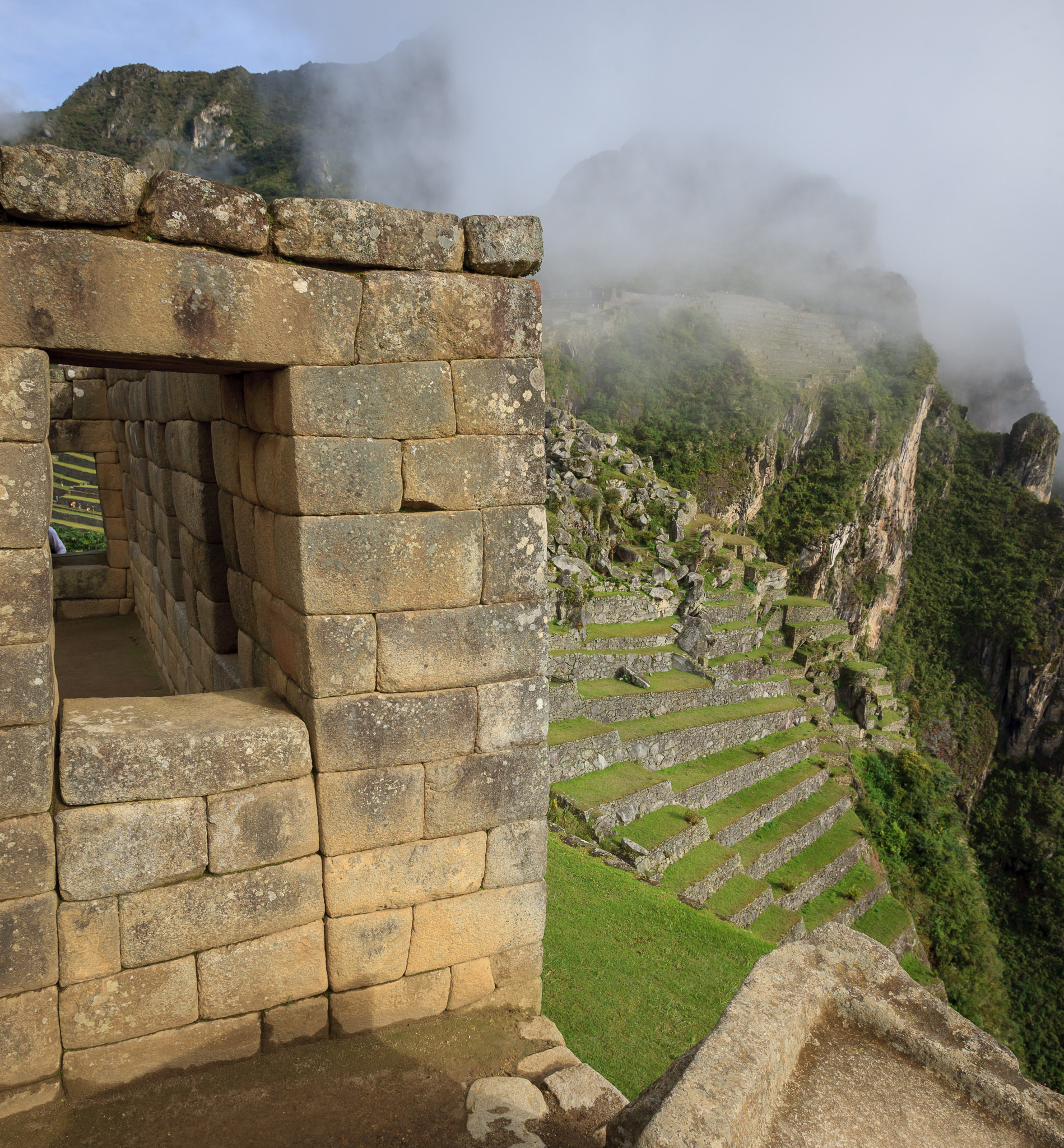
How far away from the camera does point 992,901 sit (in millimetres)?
40000

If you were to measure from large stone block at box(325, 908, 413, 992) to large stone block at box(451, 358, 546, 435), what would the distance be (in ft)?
7.94

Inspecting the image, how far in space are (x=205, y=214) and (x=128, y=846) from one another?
104 inches

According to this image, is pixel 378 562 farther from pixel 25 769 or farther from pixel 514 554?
pixel 25 769

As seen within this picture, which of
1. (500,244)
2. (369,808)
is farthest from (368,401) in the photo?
(369,808)

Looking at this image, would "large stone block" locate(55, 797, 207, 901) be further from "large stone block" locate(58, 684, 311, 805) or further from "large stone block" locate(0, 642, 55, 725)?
"large stone block" locate(0, 642, 55, 725)

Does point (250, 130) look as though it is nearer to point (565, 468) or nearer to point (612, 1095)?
point (565, 468)

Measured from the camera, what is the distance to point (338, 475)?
346 centimetres

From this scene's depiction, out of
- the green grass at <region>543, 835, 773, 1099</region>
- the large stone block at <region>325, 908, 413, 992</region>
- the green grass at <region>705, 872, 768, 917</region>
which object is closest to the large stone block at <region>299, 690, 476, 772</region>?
the large stone block at <region>325, 908, 413, 992</region>

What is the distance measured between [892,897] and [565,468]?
1768 cm

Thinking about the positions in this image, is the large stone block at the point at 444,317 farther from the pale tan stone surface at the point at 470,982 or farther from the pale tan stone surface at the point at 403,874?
the pale tan stone surface at the point at 470,982

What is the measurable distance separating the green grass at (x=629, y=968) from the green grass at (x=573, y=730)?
630 centimetres

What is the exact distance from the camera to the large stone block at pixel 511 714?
3912 mm

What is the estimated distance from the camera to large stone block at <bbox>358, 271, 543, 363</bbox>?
3.45m

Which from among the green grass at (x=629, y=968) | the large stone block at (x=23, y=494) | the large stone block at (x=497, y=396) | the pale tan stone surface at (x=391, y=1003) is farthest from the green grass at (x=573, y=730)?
the large stone block at (x=23, y=494)
